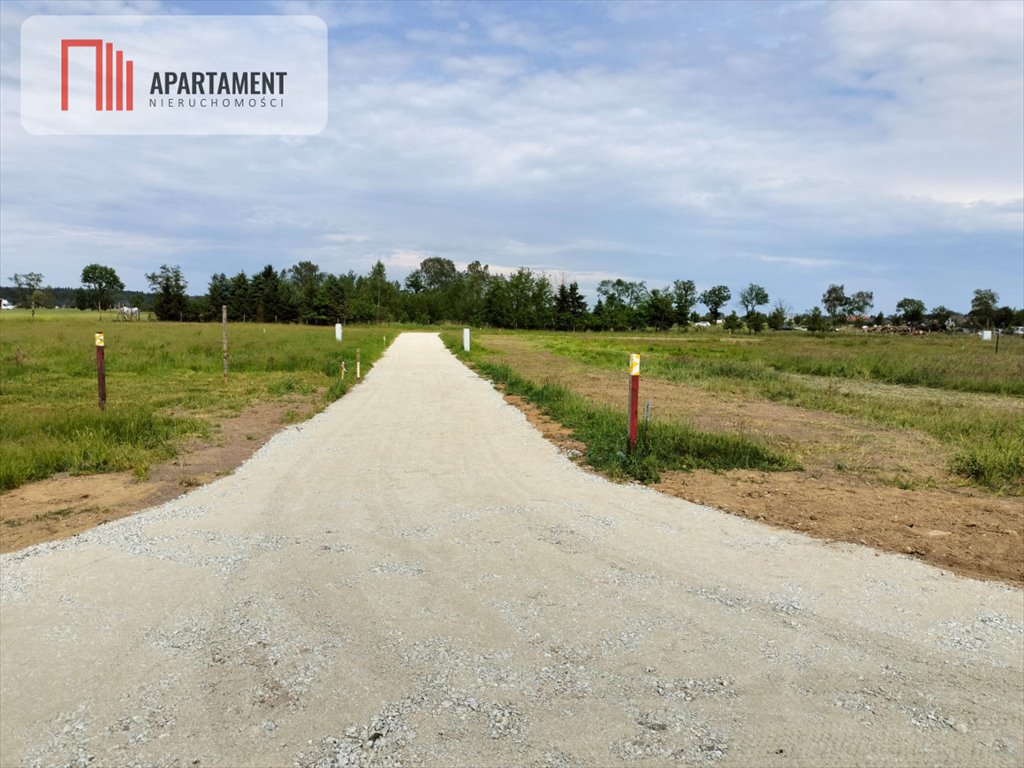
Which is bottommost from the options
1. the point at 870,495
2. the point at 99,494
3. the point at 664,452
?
the point at 99,494

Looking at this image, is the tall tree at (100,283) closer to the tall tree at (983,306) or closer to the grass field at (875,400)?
the grass field at (875,400)

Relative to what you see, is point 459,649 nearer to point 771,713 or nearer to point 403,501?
point 771,713

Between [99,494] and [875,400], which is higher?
[875,400]

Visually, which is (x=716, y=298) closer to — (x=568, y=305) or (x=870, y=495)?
(x=568, y=305)

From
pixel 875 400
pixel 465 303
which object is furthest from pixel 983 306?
pixel 875 400

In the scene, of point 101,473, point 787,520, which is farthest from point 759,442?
point 101,473

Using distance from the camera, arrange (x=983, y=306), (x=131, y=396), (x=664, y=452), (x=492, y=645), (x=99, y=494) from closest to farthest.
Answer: (x=492, y=645)
(x=99, y=494)
(x=664, y=452)
(x=131, y=396)
(x=983, y=306)

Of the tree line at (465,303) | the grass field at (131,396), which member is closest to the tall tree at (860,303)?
the tree line at (465,303)

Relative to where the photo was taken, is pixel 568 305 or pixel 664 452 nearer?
pixel 664 452

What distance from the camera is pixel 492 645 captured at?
357 centimetres

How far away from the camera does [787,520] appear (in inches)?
235

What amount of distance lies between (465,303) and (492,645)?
108228 millimetres

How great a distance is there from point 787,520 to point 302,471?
5465 millimetres

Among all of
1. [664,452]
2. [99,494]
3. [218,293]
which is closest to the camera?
[99,494]
